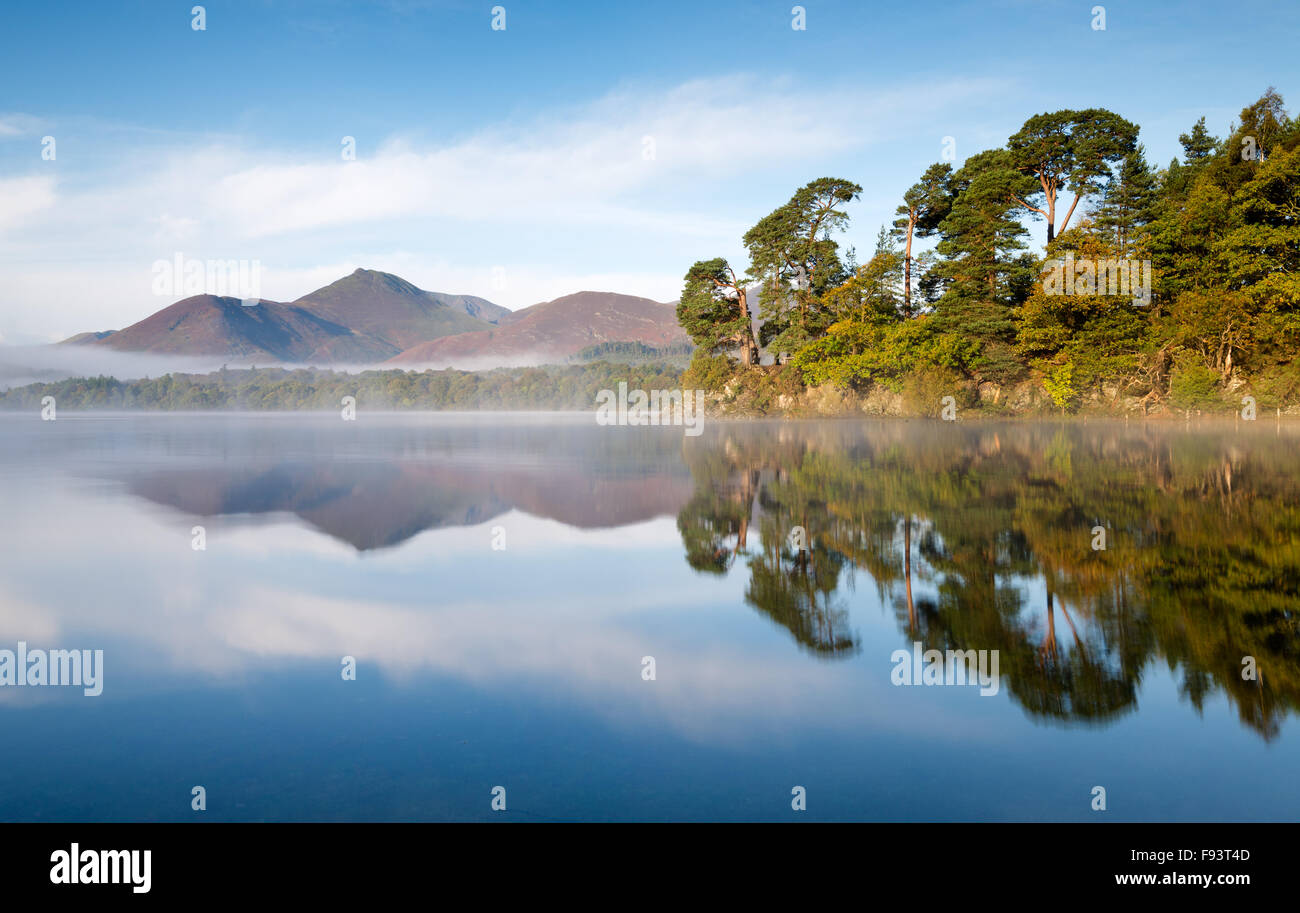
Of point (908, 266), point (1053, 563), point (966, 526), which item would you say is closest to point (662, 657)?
point (1053, 563)

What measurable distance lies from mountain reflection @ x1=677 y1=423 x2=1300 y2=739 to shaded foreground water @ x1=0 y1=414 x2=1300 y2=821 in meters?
0.05

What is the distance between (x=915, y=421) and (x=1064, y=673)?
1727 inches

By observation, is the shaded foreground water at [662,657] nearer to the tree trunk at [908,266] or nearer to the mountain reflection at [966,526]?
the mountain reflection at [966,526]

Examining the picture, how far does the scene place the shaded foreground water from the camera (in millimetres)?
3701

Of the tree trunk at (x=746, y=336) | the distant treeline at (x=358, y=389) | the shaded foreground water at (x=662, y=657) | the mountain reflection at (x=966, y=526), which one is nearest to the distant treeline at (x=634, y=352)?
the distant treeline at (x=358, y=389)

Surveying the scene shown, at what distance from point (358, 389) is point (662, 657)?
15751 centimetres

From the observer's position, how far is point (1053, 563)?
8.17 m

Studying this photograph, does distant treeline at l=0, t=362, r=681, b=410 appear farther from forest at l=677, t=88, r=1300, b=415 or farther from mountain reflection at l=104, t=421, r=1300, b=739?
mountain reflection at l=104, t=421, r=1300, b=739

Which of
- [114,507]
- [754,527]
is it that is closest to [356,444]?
[114,507]

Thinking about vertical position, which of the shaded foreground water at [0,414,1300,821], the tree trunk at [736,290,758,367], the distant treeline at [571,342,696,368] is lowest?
the shaded foreground water at [0,414,1300,821]

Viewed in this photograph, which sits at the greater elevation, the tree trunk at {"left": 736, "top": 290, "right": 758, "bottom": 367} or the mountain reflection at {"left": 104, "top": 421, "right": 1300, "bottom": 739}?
the tree trunk at {"left": 736, "top": 290, "right": 758, "bottom": 367}

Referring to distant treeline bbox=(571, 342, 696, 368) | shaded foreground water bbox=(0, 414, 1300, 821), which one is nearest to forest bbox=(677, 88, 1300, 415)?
shaded foreground water bbox=(0, 414, 1300, 821)

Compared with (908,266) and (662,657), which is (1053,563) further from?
(908,266)
